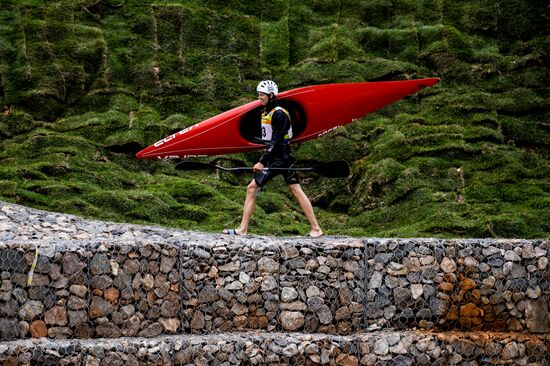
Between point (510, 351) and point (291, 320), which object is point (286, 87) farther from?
point (510, 351)

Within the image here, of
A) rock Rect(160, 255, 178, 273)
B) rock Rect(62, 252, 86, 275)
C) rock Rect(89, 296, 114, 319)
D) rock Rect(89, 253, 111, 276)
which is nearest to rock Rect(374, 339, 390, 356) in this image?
rock Rect(160, 255, 178, 273)

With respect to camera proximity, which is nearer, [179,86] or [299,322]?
[299,322]

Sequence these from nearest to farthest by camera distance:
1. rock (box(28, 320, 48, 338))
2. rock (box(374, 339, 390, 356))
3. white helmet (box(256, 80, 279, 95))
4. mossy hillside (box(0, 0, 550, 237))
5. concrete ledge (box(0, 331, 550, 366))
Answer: concrete ledge (box(0, 331, 550, 366)) < rock (box(28, 320, 48, 338)) < rock (box(374, 339, 390, 356)) < white helmet (box(256, 80, 279, 95)) < mossy hillside (box(0, 0, 550, 237))

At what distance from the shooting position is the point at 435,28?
816 inches

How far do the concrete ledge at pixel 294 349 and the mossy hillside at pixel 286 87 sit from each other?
3.46 m

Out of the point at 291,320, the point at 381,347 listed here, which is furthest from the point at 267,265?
the point at 381,347

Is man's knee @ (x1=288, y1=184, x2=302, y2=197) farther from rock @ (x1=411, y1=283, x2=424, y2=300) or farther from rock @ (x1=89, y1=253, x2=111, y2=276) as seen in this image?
rock @ (x1=89, y1=253, x2=111, y2=276)

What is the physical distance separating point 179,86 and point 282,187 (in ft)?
12.7

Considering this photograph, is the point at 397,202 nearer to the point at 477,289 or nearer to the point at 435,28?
the point at 477,289

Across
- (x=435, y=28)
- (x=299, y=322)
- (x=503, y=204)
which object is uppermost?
(x=435, y=28)

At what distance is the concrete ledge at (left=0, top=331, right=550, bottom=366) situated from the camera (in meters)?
8.88

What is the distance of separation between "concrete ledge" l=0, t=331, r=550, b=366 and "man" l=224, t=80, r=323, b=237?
190 centimetres

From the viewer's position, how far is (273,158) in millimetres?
11117

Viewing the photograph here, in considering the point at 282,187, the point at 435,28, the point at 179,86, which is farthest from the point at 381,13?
the point at 282,187
